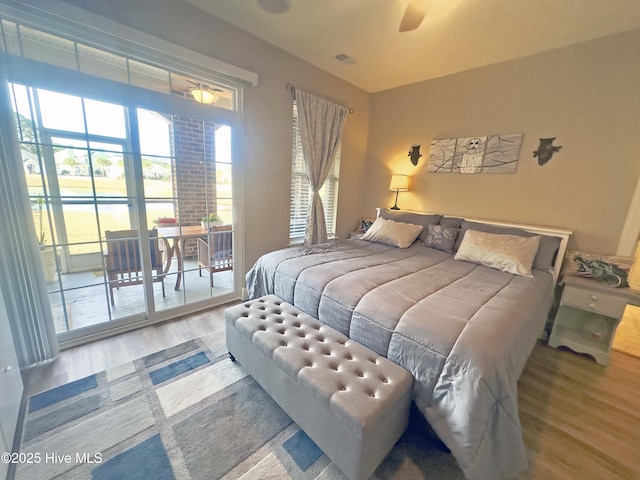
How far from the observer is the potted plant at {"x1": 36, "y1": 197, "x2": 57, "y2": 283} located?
1.75m

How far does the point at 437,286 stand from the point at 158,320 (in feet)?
7.98

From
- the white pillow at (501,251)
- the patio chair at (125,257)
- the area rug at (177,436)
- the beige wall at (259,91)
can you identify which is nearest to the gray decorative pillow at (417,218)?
the white pillow at (501,251)

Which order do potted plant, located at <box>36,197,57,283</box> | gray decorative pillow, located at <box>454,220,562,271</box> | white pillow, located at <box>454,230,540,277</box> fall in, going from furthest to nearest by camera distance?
gray decorative pillow, located at <box>454,220,562,271</box> → white pillow, located at <box>454,230,540,277</box> → potted plant, located at <box>36,197,57,283</box>

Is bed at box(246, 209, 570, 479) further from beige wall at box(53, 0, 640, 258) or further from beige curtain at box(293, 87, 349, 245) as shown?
beige curtain at box(293, 87, 349, 245)

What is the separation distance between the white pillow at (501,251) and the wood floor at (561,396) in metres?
0.82

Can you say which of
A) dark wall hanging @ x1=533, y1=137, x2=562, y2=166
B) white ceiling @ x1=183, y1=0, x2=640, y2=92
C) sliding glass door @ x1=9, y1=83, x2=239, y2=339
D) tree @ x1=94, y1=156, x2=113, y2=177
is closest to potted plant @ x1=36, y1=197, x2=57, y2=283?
A: sliding glass door @ x1=9, y1=83, x2=239, y2=339

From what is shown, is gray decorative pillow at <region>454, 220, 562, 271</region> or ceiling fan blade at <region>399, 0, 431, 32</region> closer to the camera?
ceiling fan blade at <region>399, 0, 431, 32</region>

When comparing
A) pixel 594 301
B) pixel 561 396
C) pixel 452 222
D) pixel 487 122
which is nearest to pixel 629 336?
pixel 594 301

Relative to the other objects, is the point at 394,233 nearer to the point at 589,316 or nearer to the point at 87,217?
the point at 589,316

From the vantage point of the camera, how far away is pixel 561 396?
1713 mm

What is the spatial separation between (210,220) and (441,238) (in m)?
2.44

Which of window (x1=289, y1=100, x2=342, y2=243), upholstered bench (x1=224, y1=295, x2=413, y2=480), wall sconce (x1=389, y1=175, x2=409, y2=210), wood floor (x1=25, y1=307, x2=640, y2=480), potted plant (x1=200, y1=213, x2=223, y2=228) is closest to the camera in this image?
upholstered bench (x1=224, y1=295, x2=413, y2=480)

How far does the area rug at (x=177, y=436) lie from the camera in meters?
1.16

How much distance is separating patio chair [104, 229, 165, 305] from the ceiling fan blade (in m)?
2.53
